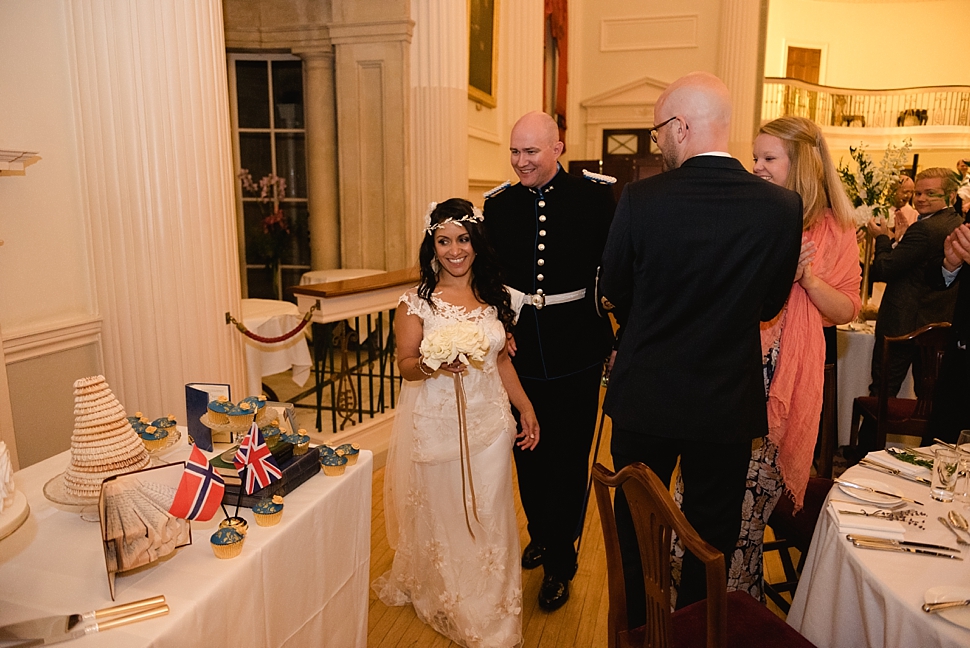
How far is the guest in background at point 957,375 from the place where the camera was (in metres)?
2.50

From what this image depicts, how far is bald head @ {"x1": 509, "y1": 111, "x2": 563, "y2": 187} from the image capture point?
2.58 metres

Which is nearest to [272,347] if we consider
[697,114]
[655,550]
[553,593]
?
[553,593]

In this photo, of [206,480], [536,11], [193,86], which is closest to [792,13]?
[536,11]

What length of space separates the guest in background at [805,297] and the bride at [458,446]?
0.97m

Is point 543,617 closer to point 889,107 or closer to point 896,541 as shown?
point 896,541

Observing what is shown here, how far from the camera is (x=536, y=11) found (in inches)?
309

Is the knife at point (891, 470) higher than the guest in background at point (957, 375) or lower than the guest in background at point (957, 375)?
lower

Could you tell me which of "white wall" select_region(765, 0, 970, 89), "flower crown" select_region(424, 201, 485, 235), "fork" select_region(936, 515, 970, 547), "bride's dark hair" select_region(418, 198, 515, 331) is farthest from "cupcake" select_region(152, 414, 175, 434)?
"white wall" select_region(765, 0, 970, 89)

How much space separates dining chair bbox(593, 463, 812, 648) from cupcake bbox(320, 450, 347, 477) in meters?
0.70

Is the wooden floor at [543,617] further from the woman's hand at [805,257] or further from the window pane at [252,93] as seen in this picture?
the window pane at [252,93]

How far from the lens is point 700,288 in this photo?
1.86m

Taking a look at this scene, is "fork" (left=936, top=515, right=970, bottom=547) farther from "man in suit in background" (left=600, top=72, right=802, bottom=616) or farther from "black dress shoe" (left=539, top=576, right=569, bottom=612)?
"black dress shoe" (left=539, top=576, right=569, bottom=612)

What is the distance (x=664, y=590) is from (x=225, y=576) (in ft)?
3.01

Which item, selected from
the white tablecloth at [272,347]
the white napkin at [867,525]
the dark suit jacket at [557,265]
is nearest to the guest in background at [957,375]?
the white napkin at [867,525]
